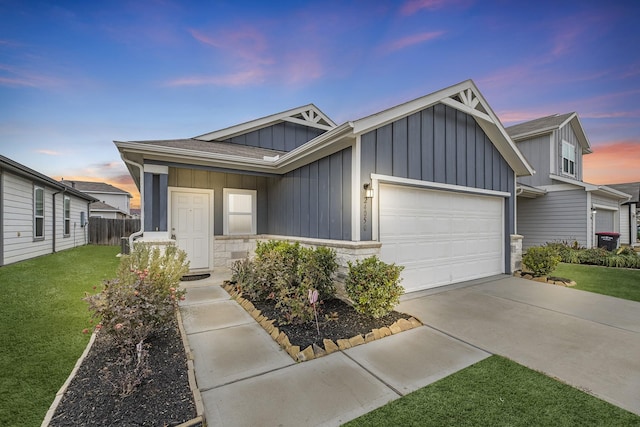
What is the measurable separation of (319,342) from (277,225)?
449 centimetres

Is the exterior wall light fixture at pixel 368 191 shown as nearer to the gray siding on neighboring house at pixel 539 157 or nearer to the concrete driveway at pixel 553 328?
the concrete driveway at pixel 553 328

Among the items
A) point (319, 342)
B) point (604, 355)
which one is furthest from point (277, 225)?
point (604, 355)

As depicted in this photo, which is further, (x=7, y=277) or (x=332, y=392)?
(x=7, y=277)

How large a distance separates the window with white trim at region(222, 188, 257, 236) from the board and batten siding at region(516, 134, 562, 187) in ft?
39.4

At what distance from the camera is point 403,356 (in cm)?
311

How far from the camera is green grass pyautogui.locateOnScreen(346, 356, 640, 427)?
6.79ft

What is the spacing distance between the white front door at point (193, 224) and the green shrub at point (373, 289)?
484 cm

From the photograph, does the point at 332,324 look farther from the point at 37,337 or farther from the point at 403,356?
the point at 37,337

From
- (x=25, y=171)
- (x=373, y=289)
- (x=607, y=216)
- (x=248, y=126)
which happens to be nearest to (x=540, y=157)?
(x=607, y=216)

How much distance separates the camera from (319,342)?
3.35m

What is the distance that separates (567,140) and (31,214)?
22.4 meters

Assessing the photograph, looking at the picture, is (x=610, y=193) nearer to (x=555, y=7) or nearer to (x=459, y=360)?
(x=555, y=7)

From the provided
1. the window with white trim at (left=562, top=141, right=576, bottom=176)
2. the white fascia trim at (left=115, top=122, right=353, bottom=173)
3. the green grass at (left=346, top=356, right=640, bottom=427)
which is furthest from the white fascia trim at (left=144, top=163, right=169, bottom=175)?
the window with white trim at (left=562, top=141, right=576, bottom=176)

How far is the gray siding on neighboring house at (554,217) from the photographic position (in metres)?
11.2
